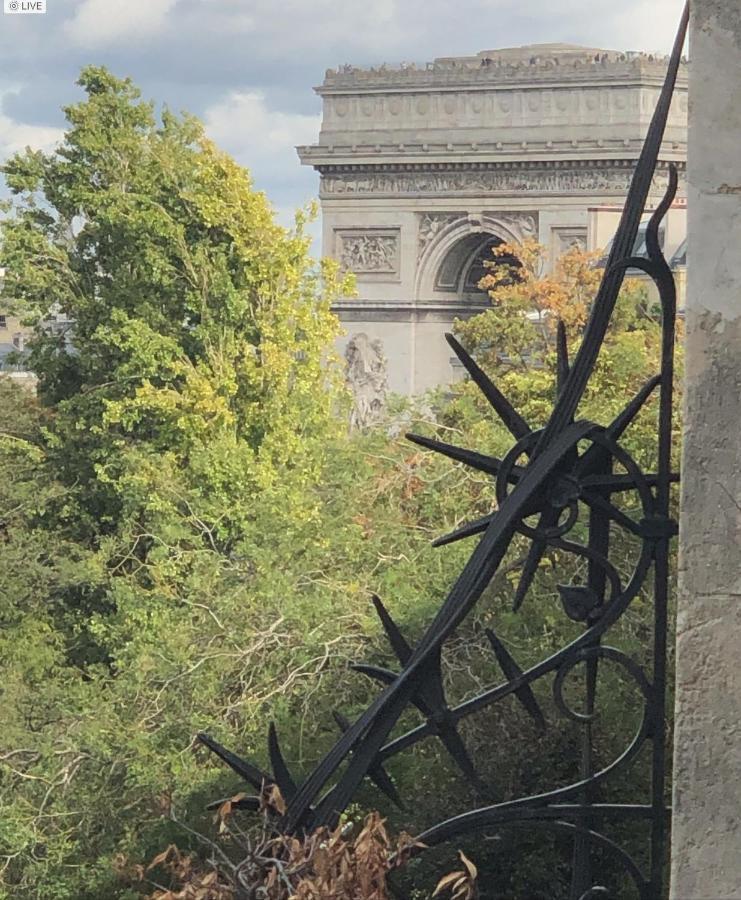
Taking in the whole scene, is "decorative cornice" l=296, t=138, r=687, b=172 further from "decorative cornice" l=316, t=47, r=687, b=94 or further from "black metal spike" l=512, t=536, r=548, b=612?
"black metal spike" l=512, t=536, r=548, b=612

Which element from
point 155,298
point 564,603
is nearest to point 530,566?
point 564,603

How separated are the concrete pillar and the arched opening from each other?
2022 inches

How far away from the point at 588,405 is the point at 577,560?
259 inches

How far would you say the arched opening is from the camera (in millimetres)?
55219

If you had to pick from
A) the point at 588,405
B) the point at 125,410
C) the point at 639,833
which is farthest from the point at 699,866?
the point at 125,410

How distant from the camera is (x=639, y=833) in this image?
10742 millimetres

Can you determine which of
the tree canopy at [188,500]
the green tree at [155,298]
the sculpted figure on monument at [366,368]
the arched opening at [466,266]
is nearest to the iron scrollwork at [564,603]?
the tree canopy at [188,500]

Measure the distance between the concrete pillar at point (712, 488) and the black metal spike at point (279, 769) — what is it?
0.90m

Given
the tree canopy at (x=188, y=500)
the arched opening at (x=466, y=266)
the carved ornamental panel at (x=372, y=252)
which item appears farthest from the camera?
the arched opening at (x=466, y=266)

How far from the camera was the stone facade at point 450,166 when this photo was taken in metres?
50.9

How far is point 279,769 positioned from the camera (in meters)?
3.77

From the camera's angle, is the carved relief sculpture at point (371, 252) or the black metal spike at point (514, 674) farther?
the carved relief sculpture at point (371, 252)

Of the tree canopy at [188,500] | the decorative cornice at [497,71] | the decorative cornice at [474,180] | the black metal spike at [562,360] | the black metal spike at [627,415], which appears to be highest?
the decorative cornice at [497,71]

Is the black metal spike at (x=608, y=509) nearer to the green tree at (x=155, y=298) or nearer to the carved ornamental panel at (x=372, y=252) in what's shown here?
the green tree at (x=155, y=298)
